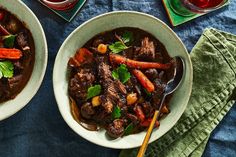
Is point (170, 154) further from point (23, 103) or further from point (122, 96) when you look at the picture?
point (23, 103)

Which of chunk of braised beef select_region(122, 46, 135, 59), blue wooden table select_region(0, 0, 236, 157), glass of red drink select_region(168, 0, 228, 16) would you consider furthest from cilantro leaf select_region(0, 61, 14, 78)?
glass of red drink select_region(168, 0, 228, 16)

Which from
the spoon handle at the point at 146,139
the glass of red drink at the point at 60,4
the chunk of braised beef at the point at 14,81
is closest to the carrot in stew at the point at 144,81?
the spoon handle at the point at 146,139

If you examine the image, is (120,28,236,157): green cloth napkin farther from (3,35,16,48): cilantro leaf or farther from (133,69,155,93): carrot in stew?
(3,35,16,48): cilantro leaf

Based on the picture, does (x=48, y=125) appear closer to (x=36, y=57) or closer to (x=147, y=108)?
(x=36, y=57)

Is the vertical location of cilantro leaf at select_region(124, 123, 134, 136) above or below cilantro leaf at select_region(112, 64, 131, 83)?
below

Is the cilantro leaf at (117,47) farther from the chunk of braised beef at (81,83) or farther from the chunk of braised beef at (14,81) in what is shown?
the chunk of braised beef at (14,81)

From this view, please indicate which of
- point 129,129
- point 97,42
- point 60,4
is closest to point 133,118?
point 129,129

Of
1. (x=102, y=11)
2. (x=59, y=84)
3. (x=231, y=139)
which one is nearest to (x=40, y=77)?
(x=59, y=84)
